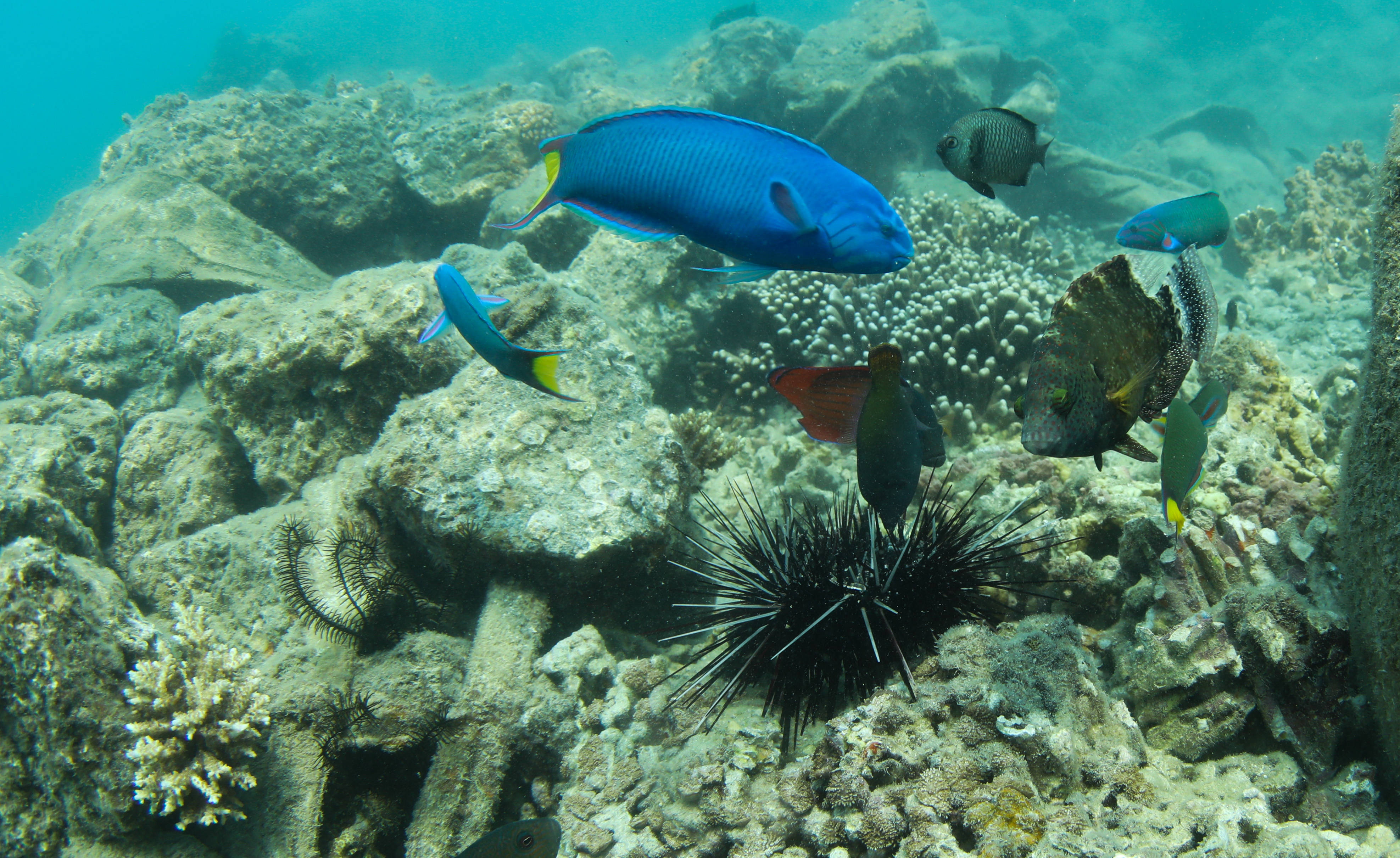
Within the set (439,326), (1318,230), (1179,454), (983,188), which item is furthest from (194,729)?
(1318,230)

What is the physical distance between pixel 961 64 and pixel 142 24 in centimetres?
10091

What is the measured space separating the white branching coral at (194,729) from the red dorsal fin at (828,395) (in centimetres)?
315

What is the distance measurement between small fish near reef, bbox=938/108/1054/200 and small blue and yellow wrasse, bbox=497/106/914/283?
184cm

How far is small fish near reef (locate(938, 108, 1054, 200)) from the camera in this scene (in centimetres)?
289

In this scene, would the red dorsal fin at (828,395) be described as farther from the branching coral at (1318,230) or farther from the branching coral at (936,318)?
the branching coral at (1318,230)

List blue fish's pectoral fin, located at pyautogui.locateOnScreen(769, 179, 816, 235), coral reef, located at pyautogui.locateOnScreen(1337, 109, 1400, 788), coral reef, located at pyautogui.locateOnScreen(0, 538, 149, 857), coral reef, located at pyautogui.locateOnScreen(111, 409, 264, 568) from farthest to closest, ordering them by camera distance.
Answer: coral reef, located at pyautogui.locateOnScreen(111, 409, 264, 568), coral reef, located at pyautogui.locateOnScreen(0, 538, 149, 857), coral reef, located at pyautogui.locateOnScreen(1337, 109, 1400, 788), blue fish's pectoral fin, located at pyautogui.locateOnScreen(769, 179, 816, 235)

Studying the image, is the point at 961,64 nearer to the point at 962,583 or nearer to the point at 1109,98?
the point at 962,583

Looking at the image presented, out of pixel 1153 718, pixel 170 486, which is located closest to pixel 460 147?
pixel 170 486

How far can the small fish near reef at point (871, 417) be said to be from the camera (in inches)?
73.3

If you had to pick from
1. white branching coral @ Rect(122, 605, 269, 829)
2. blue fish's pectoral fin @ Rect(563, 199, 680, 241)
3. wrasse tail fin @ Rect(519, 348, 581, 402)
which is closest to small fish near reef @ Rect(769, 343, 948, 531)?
blue fish's pectoral fin @ Rect(563, 199, 680, 241)

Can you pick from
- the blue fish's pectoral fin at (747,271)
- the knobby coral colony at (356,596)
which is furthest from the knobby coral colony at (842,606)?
the knobby coral colony at (356,596)

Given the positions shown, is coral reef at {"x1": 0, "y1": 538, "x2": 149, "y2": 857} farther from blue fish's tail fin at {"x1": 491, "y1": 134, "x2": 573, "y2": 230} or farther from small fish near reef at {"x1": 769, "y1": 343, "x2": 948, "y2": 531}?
small fish near reef at {"x1": 769, "y1": 343, "x2": 948, "y2": 531}

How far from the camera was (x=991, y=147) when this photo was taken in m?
2.90

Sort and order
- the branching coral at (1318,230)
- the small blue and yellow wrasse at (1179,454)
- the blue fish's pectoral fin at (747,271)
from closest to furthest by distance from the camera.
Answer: the blue fish's pectoral fin at (747,271), the small blue and yellow wrasse at (1179,454), the branching coral at (1318,230)
